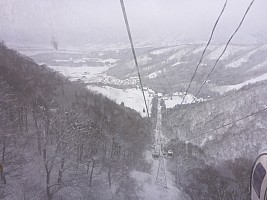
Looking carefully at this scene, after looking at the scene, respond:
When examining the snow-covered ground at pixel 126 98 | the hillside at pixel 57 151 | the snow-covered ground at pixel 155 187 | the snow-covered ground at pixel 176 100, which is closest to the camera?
the hillside at pixel 57 151

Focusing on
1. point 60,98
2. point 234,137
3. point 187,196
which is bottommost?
point 234,137

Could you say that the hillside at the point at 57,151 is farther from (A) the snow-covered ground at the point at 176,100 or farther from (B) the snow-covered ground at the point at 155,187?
(A) the snow-covered ground at the point at 176,100

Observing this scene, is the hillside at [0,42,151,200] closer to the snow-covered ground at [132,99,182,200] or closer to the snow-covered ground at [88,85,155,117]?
the snow-covered ground at [132,99,182,200]

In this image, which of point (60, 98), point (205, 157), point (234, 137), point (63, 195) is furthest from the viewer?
point (234, 137)

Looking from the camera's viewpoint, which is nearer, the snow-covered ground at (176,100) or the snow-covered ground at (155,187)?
the snow-covered ground at (155,187)

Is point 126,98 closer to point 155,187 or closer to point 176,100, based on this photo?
point 176,100

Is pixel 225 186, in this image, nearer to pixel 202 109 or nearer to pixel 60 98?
pixel 60 98

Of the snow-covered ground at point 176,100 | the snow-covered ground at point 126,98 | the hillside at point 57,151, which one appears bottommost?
the snow-covered ground at point 176,100

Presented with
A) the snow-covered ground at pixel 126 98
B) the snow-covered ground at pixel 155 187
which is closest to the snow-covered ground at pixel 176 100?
the snow-covered ground at pixel 126 98

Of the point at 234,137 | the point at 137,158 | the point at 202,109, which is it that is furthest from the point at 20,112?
the point at 202,109
